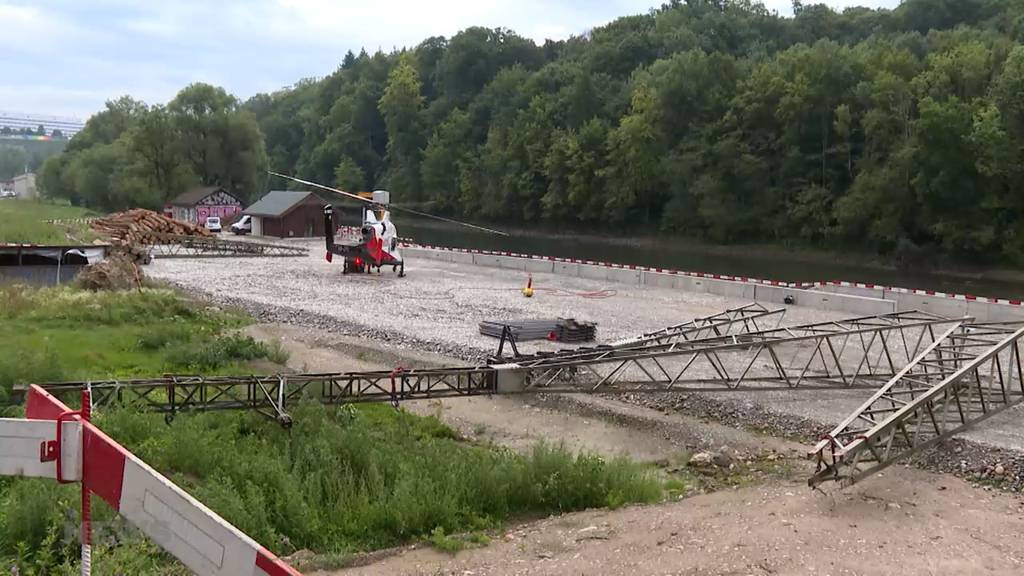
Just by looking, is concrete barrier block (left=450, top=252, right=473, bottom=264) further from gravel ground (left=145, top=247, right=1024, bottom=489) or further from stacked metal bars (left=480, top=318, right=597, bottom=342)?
stacked metal bars (left=480, top=318, right=597, bottom=342)

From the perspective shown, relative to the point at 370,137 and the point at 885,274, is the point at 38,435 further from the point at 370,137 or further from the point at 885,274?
the point at 370,137

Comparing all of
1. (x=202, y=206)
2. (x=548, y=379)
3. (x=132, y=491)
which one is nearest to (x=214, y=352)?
(x=548, y=379)

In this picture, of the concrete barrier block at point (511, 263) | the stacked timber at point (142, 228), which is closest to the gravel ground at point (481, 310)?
the concrete barrier block at point (511, 263)

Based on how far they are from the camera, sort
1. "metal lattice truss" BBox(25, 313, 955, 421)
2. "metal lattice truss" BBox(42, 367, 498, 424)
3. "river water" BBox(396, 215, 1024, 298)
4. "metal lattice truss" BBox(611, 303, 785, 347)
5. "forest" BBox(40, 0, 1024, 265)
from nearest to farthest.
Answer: "metal lattice truss" BBox(42, 367, 498, 424)
"metal lattice truss" BBox(25, 313, 955, 421)
"metal lattice truss" BBox(611, 303, 785, 347)
"river water" BBox(396, 215, 1024, 298)
"forest" BBox(40, 0, 1024, 265)

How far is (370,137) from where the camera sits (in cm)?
14225

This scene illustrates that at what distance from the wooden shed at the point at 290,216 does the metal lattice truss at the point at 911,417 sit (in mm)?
54377

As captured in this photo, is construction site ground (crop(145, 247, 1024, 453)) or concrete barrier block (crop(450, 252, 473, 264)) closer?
construction site ground (crop(145, 247, 1024, 453))

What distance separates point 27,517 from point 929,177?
63.2 metres

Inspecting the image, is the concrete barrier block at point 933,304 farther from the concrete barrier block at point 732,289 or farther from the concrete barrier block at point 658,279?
the concrete barrier block at point 658,279

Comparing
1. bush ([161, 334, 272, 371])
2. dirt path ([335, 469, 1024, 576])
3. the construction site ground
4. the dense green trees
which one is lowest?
dirt path ([335, 469, 1024, 576])

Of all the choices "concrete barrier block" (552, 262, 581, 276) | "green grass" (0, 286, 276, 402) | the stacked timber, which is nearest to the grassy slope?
"green grass" (0, 286, 276, 402)

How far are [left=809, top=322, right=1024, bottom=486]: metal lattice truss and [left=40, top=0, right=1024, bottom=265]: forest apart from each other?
4624cm

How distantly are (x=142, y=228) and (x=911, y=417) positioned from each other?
53881 mm

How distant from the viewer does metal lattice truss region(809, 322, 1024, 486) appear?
12.8 m
